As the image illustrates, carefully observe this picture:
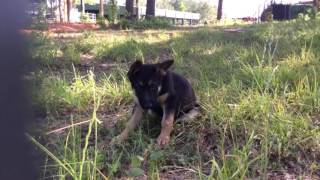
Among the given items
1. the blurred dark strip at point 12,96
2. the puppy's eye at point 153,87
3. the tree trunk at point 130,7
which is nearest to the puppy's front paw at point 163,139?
the puppy's eye at point 153,87

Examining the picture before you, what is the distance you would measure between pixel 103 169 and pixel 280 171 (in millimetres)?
1126

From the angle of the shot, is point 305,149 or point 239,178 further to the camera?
point 305,149

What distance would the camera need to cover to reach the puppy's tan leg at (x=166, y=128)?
11.4 feet

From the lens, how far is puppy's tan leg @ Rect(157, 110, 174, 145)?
3483 millimetres

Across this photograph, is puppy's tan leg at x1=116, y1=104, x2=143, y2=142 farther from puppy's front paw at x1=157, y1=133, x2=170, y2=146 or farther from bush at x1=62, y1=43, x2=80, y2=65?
bush at x1=62, y1=43, x2=80, y2=65

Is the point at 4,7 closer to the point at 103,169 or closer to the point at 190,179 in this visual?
the point at 190,179

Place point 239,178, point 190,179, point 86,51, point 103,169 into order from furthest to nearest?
point 86,51
point 103,169
point 190,179
point 239,178

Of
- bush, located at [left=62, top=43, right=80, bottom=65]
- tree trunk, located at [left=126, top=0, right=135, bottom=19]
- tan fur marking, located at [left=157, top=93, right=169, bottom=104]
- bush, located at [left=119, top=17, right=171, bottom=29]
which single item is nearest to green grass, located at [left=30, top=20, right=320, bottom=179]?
tan fur marking, located at [left=157, top=93, right=169, bottom=104]

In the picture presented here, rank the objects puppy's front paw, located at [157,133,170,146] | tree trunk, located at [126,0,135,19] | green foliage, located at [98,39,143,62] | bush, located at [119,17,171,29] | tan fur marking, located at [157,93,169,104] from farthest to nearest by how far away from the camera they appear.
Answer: tree trunk, located at [126,0,135,19] < bush, located at [119,17,171,29] < green foliage, located at [98,39,143,62] < tan fur marking, located at [157,93,169,104] < puppy's front paw, located at [157,133,170,146]

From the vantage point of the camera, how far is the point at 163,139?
3500 millimetres

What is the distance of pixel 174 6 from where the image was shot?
9925 cm

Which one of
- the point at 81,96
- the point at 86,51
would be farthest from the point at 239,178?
the point at 86,51

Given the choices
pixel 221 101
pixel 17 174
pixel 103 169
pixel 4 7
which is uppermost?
pixel 4 7

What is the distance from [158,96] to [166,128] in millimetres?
308
